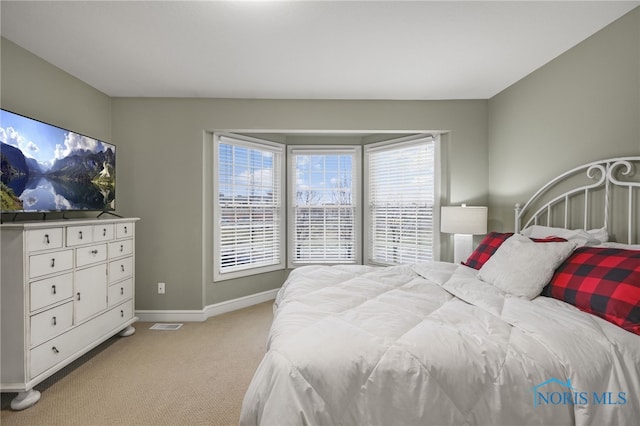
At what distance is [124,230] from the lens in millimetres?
2842

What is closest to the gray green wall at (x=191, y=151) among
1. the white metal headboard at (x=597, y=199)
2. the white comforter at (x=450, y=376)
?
the white metal headboard at (x=597, y=199)

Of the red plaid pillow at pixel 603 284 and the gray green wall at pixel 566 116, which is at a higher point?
the gray green wall at pixel 566 116

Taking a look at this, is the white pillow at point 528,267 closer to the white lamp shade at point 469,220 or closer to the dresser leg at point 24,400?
the white lamp shade at point 469,220

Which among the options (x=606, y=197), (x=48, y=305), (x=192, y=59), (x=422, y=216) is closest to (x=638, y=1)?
(x=606, y=197)

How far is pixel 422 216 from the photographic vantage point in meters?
3.78

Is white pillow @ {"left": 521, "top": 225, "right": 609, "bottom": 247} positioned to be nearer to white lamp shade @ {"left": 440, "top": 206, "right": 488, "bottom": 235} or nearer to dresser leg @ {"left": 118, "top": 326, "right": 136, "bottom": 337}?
white lamp shade @ {"left": 440, "top": 206, "right": 488, "bottom": 235}

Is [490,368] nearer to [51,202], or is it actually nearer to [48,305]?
[48,305]

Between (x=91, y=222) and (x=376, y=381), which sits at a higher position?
(x=91, y=222)

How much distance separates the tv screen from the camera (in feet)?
6.69

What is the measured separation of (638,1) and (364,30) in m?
1.73

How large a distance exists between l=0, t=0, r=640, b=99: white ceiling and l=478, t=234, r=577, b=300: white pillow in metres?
1.55

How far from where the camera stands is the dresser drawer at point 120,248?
2.67 metres

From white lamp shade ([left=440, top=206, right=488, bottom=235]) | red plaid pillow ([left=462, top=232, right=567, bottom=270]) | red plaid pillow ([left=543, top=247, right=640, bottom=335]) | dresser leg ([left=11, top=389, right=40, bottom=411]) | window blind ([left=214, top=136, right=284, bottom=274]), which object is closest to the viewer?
red plaid pillow ([left=543, top=247, right=640, bottom=335])

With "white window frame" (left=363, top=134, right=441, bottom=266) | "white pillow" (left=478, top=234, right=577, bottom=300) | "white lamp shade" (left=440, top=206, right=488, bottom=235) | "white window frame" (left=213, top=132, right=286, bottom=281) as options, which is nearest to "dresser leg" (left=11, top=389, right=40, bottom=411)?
"white window frame" (left=213, top=132, right=286, bottom=281)
